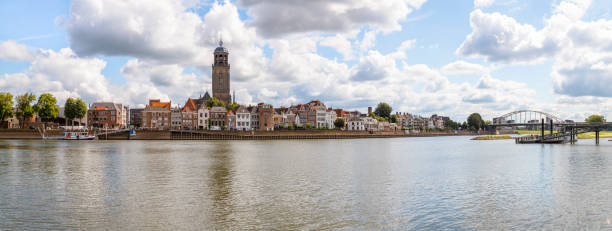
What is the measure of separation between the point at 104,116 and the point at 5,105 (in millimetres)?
33831

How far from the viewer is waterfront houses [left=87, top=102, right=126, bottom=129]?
147m

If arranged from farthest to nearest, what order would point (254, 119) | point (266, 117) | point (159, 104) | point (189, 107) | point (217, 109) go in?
point (254, 119) → point (217, 109) → point (189, 107) → point (159, 104) → point (266, 117)

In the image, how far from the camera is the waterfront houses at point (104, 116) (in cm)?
14738

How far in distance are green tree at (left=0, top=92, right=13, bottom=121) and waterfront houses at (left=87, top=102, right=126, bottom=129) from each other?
100ft

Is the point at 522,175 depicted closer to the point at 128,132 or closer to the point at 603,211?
the point at 603,211

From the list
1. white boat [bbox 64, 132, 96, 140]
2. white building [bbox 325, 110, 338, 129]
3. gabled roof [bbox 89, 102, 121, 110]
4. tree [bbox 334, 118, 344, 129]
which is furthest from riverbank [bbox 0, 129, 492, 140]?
white building [bbox 325, 110, 338, 129]

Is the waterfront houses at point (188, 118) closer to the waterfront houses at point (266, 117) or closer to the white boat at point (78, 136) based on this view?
the waterfront houses at point (266, 117)

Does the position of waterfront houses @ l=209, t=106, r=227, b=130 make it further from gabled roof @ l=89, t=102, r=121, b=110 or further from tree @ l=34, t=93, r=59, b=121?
tree @ l=34, t=93, r=59, b=121

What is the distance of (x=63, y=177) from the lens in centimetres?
3331

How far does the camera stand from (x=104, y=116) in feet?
485

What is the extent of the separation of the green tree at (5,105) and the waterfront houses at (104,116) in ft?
100

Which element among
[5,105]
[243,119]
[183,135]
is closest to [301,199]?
[183,135]

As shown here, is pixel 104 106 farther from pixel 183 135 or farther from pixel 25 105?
pixel 183 135

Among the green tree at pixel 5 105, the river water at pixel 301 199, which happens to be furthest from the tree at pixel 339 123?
the river water at pixel 301 199
